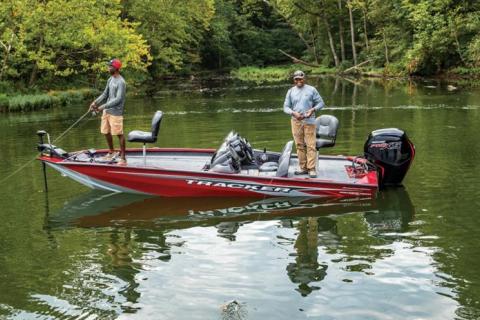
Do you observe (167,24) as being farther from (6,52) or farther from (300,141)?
(300,141)

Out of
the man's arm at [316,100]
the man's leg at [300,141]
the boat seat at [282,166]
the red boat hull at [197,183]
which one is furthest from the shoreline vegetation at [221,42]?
the man's arm at [316,100]

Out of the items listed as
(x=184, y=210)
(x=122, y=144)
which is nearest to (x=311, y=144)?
(x=184, y=210)

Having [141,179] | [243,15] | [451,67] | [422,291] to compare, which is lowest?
[422,291]

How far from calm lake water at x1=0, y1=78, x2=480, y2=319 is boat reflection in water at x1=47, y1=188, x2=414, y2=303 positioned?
0.02m

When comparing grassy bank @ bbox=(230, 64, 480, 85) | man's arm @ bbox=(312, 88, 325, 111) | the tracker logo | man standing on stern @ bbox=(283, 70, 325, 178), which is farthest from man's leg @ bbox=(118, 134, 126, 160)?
grassy bank @ bbox=(230, 64, 480, 85)

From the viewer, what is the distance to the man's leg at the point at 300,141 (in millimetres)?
9812

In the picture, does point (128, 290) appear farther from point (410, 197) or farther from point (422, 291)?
point (410, 197)

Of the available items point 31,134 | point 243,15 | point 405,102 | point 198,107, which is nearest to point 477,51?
point 405,102

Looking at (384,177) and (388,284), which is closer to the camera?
(388,284)

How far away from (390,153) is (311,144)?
1295mm

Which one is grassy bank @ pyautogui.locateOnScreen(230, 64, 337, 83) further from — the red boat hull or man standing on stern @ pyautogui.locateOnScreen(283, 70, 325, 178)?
the red boat hull

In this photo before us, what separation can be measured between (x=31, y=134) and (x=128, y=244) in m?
12.5

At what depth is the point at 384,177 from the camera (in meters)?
9.95

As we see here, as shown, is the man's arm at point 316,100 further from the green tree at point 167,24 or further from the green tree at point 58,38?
the green tree at point 167,24
